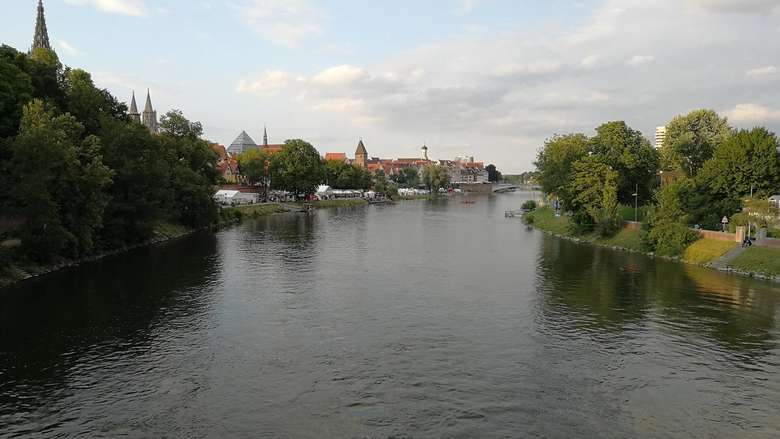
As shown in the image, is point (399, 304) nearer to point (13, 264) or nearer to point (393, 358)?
point (393, 358)

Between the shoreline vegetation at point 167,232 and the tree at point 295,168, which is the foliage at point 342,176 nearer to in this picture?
the shoreline vegetation at point 167,232

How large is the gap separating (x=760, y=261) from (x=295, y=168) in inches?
4254

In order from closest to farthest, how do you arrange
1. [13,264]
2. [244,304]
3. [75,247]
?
[244,304], [13,264], [75,247]

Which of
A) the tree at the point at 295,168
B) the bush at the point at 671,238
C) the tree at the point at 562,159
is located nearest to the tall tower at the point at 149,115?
the tree at the point at 295,168

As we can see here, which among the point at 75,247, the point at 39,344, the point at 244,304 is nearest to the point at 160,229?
the point at 75,247

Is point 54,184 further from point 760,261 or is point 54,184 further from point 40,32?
point 40,32

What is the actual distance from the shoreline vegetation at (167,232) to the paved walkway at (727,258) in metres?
58.8

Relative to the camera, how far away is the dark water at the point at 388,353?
19.5 meters

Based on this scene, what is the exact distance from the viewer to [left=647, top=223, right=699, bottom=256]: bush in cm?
5475

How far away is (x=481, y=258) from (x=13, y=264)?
1658 inches

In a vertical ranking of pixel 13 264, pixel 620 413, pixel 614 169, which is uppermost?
pixel 614 169

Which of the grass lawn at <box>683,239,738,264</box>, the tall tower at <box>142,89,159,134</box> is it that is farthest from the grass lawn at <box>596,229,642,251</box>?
the tall tower at <box>142,89,159,134</box>

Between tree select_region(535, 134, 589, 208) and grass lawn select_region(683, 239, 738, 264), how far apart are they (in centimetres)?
2254

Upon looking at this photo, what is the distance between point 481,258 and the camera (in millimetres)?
56844
